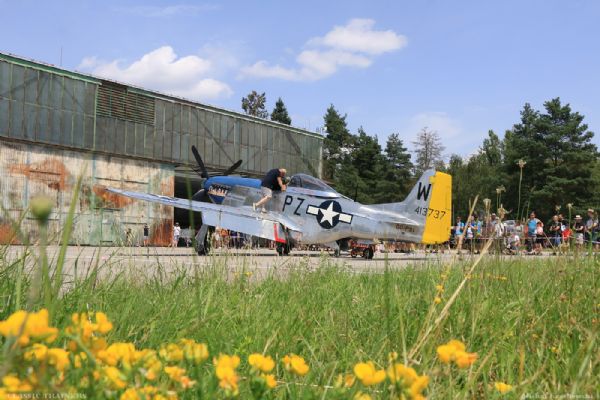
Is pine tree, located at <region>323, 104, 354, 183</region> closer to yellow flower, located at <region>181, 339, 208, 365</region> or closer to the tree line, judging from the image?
the tree line

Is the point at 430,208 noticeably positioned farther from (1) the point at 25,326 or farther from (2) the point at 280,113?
(2) the point at 280,113

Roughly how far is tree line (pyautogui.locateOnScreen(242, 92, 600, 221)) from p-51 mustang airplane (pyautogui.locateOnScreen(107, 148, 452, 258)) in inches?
690

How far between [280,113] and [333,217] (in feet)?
182

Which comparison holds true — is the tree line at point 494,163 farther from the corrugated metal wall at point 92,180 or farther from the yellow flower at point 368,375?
the yellow flower at point 368,375

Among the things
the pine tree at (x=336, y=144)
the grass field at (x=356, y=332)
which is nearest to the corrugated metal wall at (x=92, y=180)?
the grass field at (x=356, y=332)

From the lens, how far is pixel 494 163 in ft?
199

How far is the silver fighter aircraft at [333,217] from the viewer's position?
42.0 feet

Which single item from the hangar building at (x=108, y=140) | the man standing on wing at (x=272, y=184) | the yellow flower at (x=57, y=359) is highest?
the hangar building at (x=108, y=140)

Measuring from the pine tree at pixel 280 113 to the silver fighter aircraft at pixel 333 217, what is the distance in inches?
2127

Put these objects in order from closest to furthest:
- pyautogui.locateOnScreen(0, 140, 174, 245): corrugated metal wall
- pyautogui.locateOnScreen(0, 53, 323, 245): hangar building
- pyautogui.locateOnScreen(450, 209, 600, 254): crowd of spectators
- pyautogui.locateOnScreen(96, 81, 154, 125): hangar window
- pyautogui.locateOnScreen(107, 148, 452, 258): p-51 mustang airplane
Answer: pyautogui.locateOnScreen(450, 209, 600, 254): crowd of spectators → pyautogui.locateOnScreen(107, 148, 452, 258): p-51 mustang airplane → pyautogui.locateOnScreen(0, 140, 174, 245): corrugated metal wall → pyautogui.locateOnScreen(0, 53, 323, 245): hangar building → pyautogui.locateOnScreen(96, 81, 154, 125): hangar window

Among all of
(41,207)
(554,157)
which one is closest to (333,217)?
(41,207)

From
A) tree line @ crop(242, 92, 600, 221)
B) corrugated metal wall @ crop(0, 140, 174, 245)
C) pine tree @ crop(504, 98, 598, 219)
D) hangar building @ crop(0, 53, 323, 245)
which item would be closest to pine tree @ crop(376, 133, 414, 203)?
tree line @ crop(242, 92, 600, 221)

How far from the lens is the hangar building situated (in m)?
22.0

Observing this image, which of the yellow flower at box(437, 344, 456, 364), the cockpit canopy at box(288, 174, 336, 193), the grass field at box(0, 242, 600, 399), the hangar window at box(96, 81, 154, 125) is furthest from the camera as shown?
the hangar window at box(96, 81, 154, 125)
